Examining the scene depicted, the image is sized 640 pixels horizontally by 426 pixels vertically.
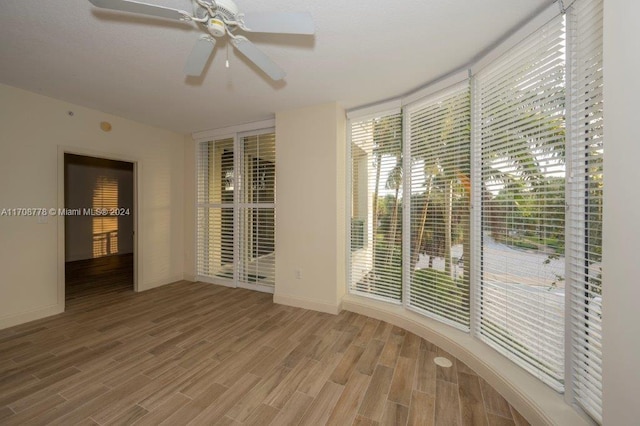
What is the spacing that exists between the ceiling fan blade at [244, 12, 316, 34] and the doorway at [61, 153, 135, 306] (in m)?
5.76

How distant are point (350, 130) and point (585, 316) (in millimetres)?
2863

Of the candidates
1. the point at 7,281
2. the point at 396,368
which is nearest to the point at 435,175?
the point at 396,368

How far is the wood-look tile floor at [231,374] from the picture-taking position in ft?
5.36

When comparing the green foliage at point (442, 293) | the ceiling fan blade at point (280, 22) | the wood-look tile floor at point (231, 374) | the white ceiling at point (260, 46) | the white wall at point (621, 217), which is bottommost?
the wood-look tile floor at point (231, 374)

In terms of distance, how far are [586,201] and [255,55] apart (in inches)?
89.0

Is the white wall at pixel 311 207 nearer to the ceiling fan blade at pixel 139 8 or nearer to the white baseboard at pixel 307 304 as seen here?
the white baseboard at pixel 307 304

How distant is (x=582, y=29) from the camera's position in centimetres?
141

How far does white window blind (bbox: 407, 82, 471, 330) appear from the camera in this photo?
2.35m

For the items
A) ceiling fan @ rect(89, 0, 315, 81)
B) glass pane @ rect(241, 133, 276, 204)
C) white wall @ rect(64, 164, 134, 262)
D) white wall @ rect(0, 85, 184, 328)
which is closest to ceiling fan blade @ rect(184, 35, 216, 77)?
ceiling fan @ rect(89, 0, 315, 81)

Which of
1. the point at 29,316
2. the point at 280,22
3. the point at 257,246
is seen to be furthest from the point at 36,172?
the point at 280,22

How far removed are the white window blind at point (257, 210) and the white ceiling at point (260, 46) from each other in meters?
0.86

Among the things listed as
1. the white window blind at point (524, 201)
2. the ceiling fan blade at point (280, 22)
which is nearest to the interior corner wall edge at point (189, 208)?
the ceiling fan blade at point (280, 22)

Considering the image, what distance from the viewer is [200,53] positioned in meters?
1.68

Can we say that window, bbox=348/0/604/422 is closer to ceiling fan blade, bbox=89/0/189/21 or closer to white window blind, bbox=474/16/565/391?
white window blind, bbox=474/16/565/391
